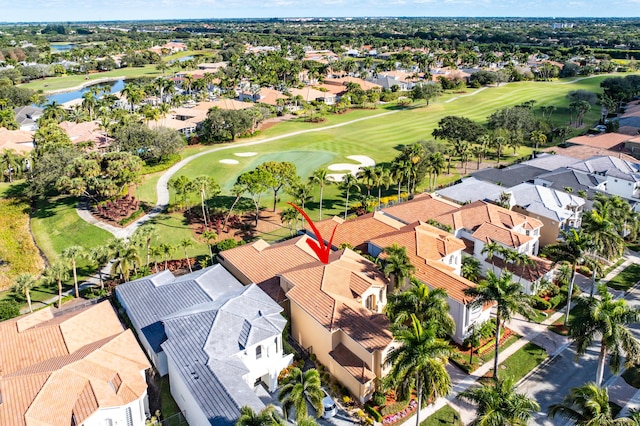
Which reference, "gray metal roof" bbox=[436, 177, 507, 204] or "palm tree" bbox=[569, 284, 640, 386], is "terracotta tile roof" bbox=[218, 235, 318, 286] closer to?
"palm tree" bbox=[569, 284, 640, 386]

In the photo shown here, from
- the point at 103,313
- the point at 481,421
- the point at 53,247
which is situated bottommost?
the point at 53,247

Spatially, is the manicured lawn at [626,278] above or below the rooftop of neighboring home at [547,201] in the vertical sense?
below

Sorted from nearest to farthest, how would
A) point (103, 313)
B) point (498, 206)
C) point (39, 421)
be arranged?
1. point (39, 421)
2. point (103, 313)
3. point (498, 206)

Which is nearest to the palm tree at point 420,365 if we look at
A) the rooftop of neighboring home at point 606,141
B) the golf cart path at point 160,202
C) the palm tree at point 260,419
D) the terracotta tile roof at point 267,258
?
the palm tree at point 260,419

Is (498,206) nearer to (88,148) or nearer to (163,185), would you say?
(163,185)

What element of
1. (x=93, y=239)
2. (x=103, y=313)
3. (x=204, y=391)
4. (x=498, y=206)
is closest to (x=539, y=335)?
(x=498, y=206)

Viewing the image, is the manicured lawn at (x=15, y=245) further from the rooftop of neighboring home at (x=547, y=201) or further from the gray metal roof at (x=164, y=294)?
the rooftop of neighboring home at (x=547, y=201)
